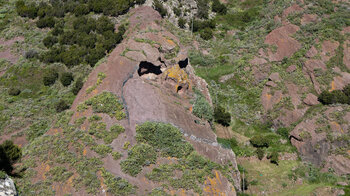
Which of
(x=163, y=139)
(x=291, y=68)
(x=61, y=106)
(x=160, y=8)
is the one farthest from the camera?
(x=160, y=8)

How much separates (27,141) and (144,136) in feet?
33.1

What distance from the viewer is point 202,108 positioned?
2717 cm

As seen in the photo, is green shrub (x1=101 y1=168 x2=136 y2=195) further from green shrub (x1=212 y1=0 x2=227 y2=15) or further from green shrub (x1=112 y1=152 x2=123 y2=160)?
green shrub (x1=212 y1=0 x2=227 y2=15)

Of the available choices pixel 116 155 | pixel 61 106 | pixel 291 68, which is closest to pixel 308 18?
pixel 291 68

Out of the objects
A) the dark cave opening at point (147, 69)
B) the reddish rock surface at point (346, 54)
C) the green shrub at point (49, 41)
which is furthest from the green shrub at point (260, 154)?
the green shrub at point (49, 41)

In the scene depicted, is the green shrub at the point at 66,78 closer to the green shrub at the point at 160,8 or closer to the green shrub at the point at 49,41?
the green shrub at the point at 49,41

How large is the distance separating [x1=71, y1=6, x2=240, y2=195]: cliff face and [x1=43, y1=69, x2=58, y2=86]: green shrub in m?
5.62

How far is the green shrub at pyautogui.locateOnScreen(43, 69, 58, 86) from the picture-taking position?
31039 mm

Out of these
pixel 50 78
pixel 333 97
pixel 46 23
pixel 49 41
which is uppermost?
pixel 333 97

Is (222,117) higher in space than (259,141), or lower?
higher

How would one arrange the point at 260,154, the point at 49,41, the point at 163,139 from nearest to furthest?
the point at 163,139
the point at 260,154
the point at 49,41

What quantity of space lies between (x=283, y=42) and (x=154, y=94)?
54.0 ft

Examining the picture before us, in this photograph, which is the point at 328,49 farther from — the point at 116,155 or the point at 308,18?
the point at 116,155

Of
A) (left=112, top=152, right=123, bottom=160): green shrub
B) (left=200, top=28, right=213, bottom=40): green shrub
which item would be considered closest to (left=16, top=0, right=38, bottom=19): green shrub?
(left=200, top=28, right=213, bottom=40): green shrub
